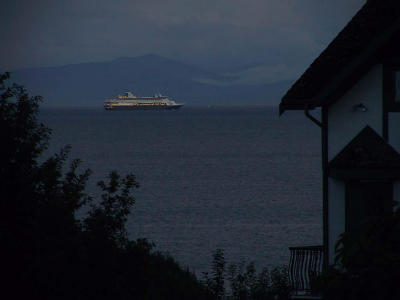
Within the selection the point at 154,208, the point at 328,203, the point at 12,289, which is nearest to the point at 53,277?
the point at 12,289

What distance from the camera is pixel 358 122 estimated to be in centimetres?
1285

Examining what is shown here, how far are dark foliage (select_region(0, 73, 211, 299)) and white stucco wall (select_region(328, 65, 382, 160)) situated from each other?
3.56m

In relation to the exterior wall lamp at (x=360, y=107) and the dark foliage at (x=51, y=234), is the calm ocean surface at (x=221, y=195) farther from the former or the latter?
the dark foliage at (x=51, y=234)

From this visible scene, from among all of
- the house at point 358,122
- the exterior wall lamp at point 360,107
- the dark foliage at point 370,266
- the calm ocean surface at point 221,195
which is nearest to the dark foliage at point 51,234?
the house at point 358,122

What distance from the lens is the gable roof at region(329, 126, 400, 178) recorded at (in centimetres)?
1256

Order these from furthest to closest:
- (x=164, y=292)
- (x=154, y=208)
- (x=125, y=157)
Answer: (x=125, y=157) → (x=154, y=208) → (x=164, y=292)

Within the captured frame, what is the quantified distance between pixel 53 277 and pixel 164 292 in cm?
538

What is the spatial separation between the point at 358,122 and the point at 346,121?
0.20m

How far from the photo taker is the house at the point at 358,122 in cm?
1255

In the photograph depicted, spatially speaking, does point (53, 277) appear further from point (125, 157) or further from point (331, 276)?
point (125, 157)

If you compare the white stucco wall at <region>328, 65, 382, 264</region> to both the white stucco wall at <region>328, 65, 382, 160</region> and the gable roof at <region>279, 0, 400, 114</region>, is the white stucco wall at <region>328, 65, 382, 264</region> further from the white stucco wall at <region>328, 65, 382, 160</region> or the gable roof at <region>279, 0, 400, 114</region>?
the gable roof at <region>279, 0, 400, 114</region>

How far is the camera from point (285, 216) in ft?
145

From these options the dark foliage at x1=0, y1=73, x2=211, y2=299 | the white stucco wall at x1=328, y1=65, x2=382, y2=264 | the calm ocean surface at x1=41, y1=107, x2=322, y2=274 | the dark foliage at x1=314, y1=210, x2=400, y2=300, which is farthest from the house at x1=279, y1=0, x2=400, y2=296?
the calm ocean surface at x1=41, y1=107, x2=322, y2=274

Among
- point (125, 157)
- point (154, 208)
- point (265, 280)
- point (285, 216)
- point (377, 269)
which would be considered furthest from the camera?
point (125, 157)
